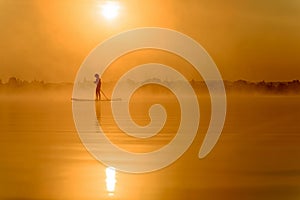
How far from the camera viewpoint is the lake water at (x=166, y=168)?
10.3ft

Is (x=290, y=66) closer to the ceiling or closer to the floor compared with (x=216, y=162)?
closer to the ceiling

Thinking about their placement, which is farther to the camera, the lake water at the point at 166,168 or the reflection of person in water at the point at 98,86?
the reflection of person in water at the point at 98,86

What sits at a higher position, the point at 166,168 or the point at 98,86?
the point at 98,86

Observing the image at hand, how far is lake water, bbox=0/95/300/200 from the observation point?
3.15 m

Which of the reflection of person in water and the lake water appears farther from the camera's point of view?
the reflection of person in water

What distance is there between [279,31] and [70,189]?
4.85 feet

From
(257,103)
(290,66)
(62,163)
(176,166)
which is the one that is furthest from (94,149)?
(290,66)

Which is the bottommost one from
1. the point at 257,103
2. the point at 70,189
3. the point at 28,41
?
the point at 70,189

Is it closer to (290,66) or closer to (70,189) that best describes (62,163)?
(70,189)

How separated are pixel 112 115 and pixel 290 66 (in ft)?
3.48

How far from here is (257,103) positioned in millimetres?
3301

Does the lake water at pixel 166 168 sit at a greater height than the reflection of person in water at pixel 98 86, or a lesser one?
lesser

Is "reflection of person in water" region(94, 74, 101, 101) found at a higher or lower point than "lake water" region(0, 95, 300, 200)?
higher

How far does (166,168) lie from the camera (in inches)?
126
